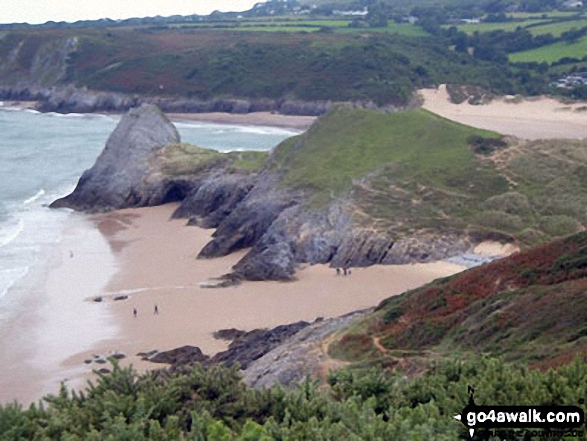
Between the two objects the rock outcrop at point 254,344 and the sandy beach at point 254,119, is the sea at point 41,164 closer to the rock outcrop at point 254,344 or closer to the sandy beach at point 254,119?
the sandy beach at point 254,119

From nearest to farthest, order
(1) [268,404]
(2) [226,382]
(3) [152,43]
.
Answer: (1) [268,404]
(2) [226,382]
(3) [152,43]

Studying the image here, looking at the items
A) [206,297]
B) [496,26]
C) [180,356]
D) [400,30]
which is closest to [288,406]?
[180,356]

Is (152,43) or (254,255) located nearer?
(254,255)

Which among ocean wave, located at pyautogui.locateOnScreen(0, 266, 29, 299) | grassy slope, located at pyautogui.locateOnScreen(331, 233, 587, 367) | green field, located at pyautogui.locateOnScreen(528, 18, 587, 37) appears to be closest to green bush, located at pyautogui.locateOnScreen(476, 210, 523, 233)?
grassy slope, located at pyautogui.locateOnScreen(331, 233, 587, 367)

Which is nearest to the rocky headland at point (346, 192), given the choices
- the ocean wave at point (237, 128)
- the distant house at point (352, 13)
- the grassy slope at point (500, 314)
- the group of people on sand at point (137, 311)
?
the group of people on sand at point (137, 311)

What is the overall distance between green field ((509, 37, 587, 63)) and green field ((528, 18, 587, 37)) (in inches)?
177

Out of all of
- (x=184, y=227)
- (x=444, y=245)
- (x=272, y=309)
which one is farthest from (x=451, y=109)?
(x=272, y=309)

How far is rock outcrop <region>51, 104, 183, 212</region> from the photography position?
55812 millimetres

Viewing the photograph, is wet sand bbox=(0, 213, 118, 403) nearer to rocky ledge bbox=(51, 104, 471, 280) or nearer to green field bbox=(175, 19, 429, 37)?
rocky ledge bbox=(51, 104, 471, 280)

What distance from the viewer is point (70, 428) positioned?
14.6m

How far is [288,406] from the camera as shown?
15.2 meters

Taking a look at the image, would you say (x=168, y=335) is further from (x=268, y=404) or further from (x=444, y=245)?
(x=268, y=404)

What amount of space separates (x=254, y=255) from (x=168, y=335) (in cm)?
907

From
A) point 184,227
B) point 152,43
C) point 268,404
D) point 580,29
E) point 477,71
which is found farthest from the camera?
point 152,43
